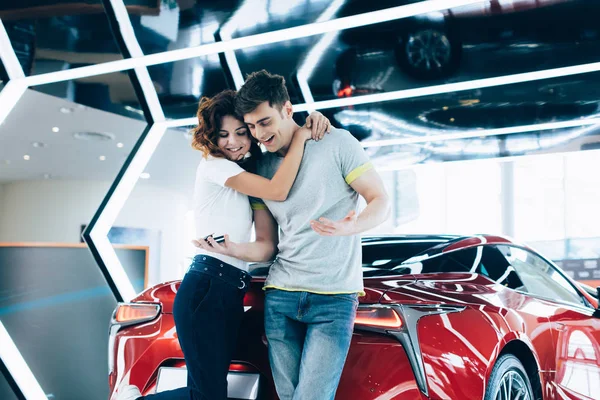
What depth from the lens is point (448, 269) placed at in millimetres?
2701

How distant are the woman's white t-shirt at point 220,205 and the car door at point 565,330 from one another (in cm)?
140

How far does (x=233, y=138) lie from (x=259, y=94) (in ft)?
0.71

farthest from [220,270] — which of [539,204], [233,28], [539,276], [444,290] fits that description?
[539,204]

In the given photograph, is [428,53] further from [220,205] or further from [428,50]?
[220,205]

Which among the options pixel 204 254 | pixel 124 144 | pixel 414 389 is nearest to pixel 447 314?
pixel 414 389

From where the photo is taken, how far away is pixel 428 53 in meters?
5.85

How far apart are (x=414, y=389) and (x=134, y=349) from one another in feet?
3.61

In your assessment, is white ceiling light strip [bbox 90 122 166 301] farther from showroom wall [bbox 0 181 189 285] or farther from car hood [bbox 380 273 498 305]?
car hood [bbox 380 273 498 305]

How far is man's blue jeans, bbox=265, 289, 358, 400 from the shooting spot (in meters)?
1.90

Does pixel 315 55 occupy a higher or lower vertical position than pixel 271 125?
higher

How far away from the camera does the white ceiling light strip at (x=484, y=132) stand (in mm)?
7613

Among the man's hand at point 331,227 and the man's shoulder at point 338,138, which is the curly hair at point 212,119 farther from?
the man's hand at point 331,227

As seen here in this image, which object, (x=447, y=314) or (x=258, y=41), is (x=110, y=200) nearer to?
(x=258, y=41)

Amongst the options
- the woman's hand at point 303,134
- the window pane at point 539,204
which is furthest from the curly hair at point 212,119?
the window pane at point 539,204
